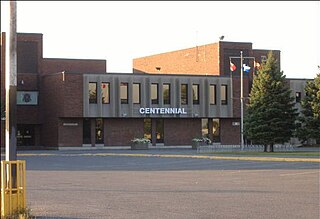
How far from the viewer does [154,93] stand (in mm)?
63219

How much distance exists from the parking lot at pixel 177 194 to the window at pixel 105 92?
32.5 m

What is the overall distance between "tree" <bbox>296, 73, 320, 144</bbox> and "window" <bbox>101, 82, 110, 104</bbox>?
20.2m

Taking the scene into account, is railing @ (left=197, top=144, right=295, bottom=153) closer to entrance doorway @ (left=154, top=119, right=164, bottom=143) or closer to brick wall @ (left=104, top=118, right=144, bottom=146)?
entrance doorway @ (left=154, top=119, right=164, bottom=143)

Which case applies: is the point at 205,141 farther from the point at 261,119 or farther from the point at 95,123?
the point at 261,119

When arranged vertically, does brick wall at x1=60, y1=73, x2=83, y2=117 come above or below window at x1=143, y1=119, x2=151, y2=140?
above

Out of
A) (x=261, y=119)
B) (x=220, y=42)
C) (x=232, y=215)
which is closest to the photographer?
(x=232, y=215)

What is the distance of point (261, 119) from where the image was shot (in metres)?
47.8

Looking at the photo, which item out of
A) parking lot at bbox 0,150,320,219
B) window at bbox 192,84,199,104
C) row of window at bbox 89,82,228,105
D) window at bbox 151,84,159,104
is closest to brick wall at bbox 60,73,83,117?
row of window at bbox 89,82,228,105

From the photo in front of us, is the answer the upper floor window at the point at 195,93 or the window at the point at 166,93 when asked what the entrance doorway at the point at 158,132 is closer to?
the window at the point at 166,93

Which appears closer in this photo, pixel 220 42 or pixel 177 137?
pixel 177 137

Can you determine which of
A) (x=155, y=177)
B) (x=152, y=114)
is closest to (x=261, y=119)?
(x=152, y=114)

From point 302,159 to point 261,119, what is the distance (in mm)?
11564

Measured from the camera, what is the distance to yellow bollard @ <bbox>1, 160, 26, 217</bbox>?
42.5 ft

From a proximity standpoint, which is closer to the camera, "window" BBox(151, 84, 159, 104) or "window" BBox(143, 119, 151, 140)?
"window" BBox(151, 84, 159, 104)
